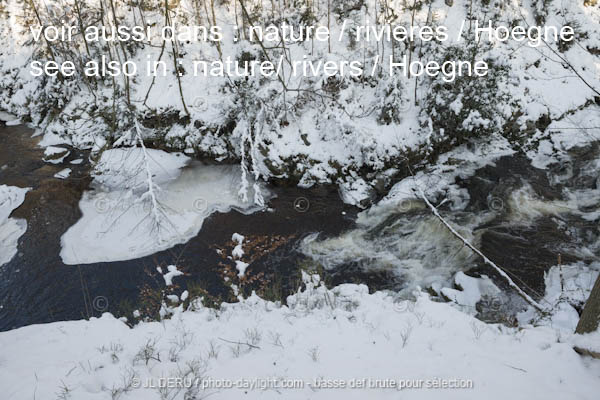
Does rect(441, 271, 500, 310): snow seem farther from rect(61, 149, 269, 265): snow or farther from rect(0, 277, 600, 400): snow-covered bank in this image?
rect(61, 149, 269, 265): snow

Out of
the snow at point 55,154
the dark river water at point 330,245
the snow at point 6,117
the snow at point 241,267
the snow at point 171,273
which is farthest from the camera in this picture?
the snow at point 6,117

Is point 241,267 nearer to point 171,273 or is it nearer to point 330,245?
point 171,273

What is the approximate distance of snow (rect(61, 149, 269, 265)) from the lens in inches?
325

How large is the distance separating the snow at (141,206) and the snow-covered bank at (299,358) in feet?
12.6

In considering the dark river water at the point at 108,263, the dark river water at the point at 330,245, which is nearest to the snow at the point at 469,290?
the dark river water at the point at 330,245

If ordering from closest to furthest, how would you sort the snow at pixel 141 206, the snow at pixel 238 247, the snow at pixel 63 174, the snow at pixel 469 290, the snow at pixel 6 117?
the snow at pixel 469 290 → the snow at pixel 238 247 → the snow at pixel 141 206 → the snow at pixel 63 174 → the snow at pixel 6 117

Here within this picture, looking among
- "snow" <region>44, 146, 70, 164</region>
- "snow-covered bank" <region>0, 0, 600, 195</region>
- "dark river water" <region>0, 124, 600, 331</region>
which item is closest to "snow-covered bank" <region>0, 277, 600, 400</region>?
"dark river water" <region>0, 124, 600, 331</region>

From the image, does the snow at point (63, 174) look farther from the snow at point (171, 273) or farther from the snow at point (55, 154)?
the snow at point (171, 273)

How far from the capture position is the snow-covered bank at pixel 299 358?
309cm

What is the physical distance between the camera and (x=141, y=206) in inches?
379

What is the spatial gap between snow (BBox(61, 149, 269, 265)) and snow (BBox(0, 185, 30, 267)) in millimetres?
1172

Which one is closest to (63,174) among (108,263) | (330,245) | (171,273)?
(108,263)

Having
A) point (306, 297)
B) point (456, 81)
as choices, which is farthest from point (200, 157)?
point (456, 81)

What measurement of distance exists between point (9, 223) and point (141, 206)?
10.9 ft
